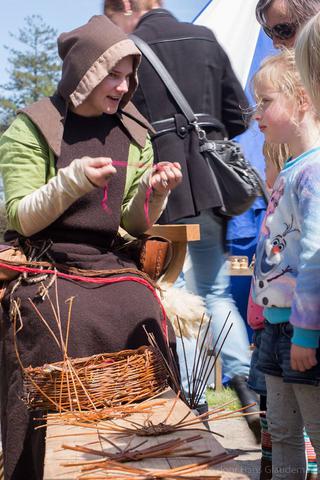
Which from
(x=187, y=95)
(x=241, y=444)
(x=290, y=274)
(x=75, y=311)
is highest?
(x=187, y=95)

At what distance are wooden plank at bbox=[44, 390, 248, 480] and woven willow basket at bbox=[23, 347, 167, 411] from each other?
86 millimetres

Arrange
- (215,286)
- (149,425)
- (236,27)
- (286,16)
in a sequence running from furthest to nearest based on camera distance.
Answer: (236,27) → (215,286) → (286,16) → (149,425)

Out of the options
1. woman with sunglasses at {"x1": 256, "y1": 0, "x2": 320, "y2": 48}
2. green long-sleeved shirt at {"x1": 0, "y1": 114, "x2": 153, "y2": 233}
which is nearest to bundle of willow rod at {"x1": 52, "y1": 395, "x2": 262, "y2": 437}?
green long-sleeved shirt at {"x1": 0, "y1": 114, "x2": 153, "y2": 233}

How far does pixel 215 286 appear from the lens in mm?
3805

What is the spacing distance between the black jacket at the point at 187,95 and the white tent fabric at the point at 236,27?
3295mm

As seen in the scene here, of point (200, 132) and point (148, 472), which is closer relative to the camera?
point (148, 472)

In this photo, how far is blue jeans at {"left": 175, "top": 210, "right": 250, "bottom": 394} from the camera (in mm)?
3662

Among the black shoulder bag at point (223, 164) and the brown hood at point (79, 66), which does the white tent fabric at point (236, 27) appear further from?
the brown hood at point (79, 66)

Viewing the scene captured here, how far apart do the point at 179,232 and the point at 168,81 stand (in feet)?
2.80

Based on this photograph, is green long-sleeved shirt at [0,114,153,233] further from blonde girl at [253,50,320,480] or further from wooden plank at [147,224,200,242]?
blonde girl at [253,50,320,480]

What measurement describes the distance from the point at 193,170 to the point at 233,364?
3.50 ft

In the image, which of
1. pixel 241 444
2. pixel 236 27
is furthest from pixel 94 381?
pixel 236 27

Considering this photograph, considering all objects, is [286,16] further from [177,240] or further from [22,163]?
[22,163]

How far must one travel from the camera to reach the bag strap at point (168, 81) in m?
3.46
